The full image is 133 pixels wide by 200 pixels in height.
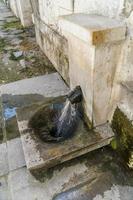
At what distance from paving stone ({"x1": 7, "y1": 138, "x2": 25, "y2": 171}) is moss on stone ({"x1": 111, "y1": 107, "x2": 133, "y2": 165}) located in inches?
37.1

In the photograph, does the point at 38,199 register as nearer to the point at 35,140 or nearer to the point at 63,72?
the point at 35,140

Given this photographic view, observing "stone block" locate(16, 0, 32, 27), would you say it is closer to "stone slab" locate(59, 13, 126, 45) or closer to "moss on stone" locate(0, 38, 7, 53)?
"moss on stone" locate(0, 38, 7, 53)

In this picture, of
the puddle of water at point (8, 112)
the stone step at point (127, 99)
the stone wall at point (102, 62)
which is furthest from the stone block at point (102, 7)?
the puddle of water at point (8, 112)

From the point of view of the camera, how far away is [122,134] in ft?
6.21

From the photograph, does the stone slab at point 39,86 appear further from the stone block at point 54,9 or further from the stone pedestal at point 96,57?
the stone pedestal at point 96,57

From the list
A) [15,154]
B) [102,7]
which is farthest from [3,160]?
[102,7]

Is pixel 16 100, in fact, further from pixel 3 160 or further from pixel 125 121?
pixel 125 121

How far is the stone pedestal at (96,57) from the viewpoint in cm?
150

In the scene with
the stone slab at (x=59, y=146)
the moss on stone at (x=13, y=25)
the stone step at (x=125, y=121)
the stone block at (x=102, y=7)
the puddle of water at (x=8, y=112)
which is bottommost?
the puddle of water at (x=8, y=112)

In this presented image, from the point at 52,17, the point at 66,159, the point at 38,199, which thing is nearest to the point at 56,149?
the point at 66,159

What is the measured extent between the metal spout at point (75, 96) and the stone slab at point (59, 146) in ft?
0.91

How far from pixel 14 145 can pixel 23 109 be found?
0.41 metres

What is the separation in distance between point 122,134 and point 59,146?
0.60 m

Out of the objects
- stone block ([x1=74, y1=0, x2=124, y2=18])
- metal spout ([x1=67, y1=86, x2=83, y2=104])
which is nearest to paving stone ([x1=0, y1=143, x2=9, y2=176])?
metal spout ([x1=67, y1=86, x2=83, y2=104])
